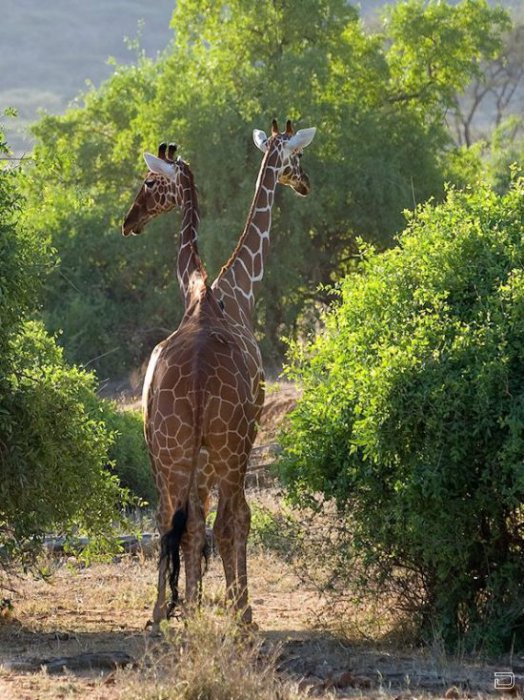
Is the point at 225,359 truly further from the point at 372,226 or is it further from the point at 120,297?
the point at 120,297

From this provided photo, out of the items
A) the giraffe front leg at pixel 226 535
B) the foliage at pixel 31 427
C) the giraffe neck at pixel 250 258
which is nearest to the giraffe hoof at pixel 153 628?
the giraffe front leg at pixel 226 535

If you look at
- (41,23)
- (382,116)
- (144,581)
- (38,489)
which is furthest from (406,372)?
(41,23)

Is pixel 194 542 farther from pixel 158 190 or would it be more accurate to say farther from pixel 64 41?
pixel 64 41

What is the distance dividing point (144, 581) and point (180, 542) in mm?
2078

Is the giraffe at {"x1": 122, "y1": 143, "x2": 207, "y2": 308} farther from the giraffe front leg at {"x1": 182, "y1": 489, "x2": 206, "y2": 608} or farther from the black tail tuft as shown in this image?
the black tail tuft

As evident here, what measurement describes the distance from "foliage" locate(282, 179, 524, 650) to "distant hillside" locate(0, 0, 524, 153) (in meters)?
66.3

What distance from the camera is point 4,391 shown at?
7.89m

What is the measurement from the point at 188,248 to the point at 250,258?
1.61 feet

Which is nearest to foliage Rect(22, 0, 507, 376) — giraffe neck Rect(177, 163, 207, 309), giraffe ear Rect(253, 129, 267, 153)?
giraffe ear Rect(253, 129, 267, 153)

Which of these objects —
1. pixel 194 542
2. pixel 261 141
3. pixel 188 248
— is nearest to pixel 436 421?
pixel 194 542

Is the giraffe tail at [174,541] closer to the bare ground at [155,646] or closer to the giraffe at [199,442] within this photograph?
the giraffe at [199,442]

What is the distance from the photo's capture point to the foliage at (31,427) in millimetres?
7836

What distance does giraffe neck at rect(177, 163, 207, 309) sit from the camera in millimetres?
9000

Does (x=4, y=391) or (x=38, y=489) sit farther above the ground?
(x=4, y=391)
